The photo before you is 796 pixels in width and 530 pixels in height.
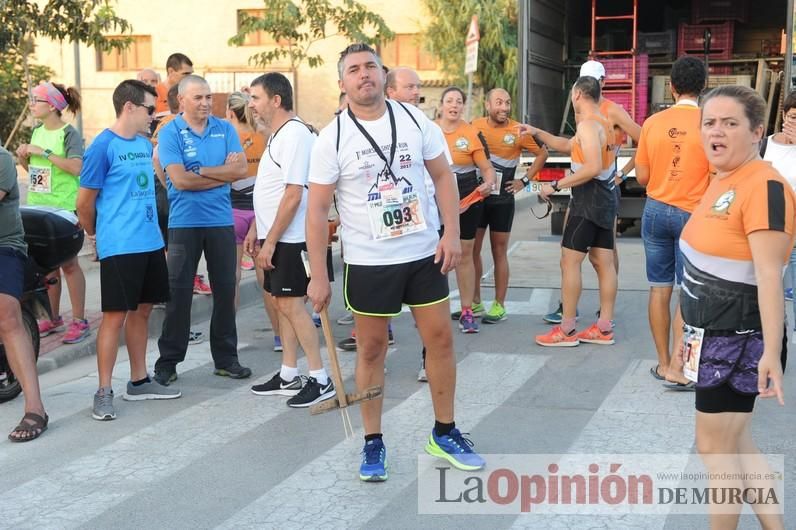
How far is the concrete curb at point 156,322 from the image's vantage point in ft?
24.4

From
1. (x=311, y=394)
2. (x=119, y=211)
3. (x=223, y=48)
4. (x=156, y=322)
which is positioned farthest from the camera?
(x=223, y=48)

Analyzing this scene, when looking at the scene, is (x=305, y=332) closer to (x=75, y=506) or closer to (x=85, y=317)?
(x=75, y=506)

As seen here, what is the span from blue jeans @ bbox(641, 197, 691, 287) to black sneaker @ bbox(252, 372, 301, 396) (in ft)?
7.67

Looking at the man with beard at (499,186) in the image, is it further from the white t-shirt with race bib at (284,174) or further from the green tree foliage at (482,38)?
the green tree foliage at (482,38)

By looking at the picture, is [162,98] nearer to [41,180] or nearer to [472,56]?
[41,180]

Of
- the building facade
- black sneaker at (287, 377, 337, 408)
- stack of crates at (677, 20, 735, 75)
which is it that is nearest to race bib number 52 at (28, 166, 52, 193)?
black sneaker at (287, 377, 337, 408)

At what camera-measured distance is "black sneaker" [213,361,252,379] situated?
277 inches

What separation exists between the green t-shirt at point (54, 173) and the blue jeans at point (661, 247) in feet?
14.5

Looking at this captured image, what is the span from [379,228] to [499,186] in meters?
4.01

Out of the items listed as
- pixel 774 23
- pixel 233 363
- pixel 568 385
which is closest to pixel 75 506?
pixel 233 363

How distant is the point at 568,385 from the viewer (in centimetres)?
666

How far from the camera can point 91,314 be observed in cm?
884

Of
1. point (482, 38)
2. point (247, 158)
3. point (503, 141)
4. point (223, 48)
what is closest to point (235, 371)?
point (247, 158)

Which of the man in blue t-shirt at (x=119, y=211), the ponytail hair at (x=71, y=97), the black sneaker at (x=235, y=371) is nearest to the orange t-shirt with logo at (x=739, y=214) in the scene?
the man in blue t-shirt at (x=119, y=211)
